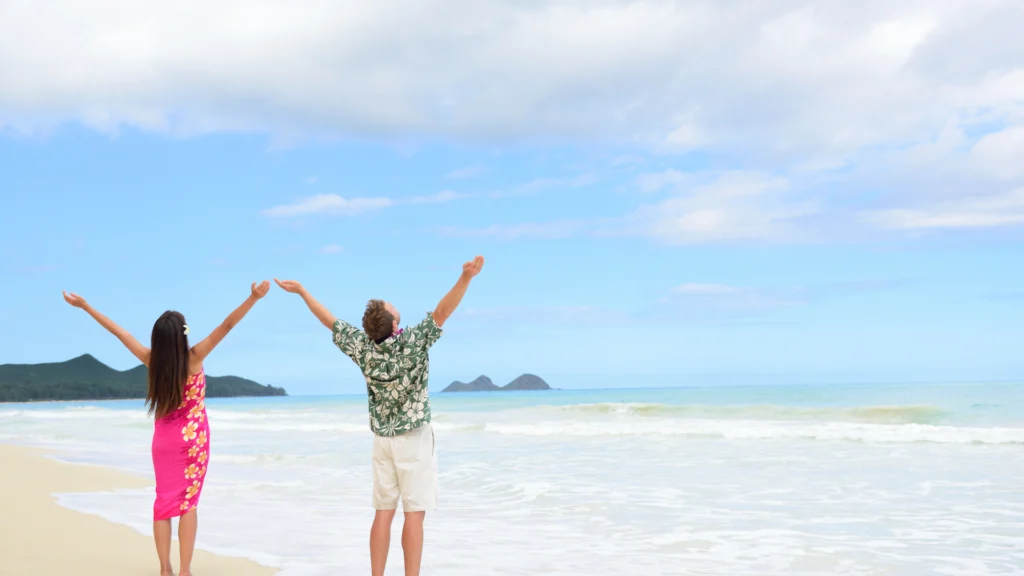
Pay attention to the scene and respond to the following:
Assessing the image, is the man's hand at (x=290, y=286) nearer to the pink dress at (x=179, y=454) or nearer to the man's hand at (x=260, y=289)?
the man's hand at (x=260, y=289)

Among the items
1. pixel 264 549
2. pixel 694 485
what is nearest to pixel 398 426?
pixel 264 549

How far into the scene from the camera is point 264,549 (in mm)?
5984

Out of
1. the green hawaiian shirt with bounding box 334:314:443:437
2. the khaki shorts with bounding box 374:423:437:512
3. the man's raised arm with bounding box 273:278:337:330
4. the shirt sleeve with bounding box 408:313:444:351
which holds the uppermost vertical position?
the man's raised arm with bounding box 273:278:337:330

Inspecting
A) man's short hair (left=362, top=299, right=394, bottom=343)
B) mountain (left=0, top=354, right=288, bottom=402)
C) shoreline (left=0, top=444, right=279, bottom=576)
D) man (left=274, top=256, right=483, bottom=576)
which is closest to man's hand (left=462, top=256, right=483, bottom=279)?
man (left=274, top=256, right=483, bottom=576)

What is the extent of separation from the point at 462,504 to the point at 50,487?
4734 millimetres

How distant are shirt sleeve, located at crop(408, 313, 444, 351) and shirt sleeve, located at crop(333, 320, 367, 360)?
300 mm

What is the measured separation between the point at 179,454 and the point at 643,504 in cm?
482

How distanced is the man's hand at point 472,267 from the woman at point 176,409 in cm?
115

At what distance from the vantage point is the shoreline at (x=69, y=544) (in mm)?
5309

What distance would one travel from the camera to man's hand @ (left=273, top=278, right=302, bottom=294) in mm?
4648

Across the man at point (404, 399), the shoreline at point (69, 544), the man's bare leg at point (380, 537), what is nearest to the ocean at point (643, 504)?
the shoreline at point (69, 544)

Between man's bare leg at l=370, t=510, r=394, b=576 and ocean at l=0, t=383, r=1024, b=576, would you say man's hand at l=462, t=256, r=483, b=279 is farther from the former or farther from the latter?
→ ocean at l=0, t=383, r=1024, b=576

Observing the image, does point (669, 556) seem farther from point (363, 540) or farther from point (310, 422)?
point (310, 422)

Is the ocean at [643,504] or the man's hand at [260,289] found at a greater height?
the man's hand at [260,289]
